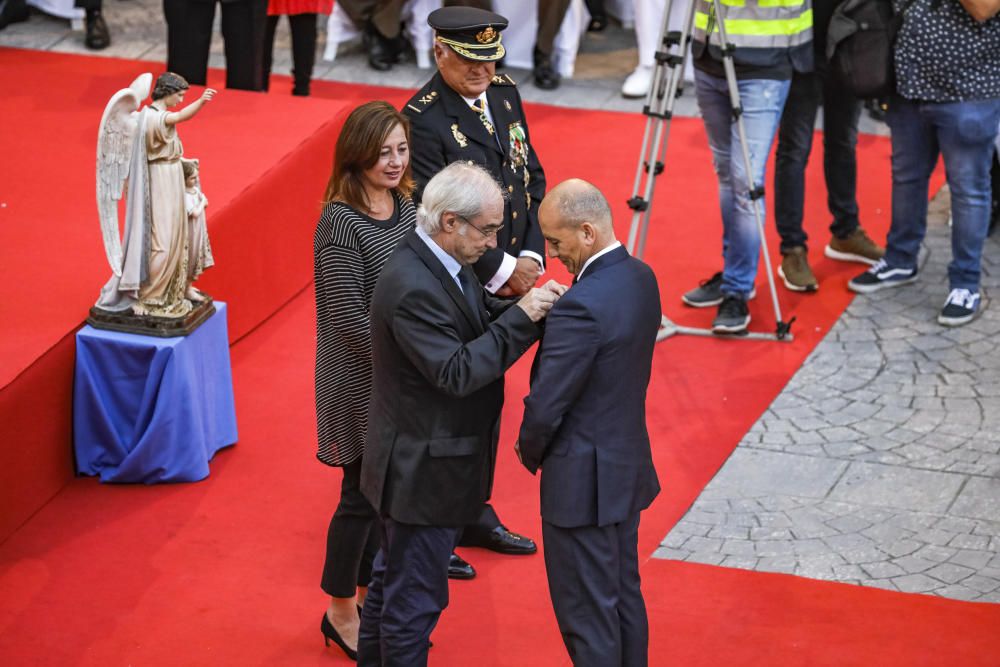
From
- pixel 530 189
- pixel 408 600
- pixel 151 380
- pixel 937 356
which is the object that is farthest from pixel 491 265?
pixel 937 356

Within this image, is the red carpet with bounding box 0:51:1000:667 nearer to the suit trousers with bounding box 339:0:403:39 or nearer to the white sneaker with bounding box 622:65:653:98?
the white sneaker with bounding box 622:65:653:98

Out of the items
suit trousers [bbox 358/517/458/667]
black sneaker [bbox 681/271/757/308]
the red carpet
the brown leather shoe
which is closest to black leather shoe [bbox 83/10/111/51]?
the red carpet

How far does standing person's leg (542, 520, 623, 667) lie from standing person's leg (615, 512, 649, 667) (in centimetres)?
5

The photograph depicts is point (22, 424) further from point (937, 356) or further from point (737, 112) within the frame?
point (937, 356)


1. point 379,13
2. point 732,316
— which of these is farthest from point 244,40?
point 732,316

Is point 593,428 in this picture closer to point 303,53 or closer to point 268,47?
point 303,53

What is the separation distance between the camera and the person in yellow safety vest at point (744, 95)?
6027 mm

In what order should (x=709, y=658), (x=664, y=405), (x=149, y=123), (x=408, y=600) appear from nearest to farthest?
(x=408, y=600), (x=709, y=658), (x=149, y=123), (x=664, y=405)

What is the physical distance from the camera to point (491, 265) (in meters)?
4.29

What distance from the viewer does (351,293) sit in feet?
13.0

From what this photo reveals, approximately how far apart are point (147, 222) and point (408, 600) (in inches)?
74.5

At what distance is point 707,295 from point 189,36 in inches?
124

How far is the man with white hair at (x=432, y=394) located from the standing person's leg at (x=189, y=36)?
14.6ft

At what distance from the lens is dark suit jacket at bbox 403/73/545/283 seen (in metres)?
4.54
